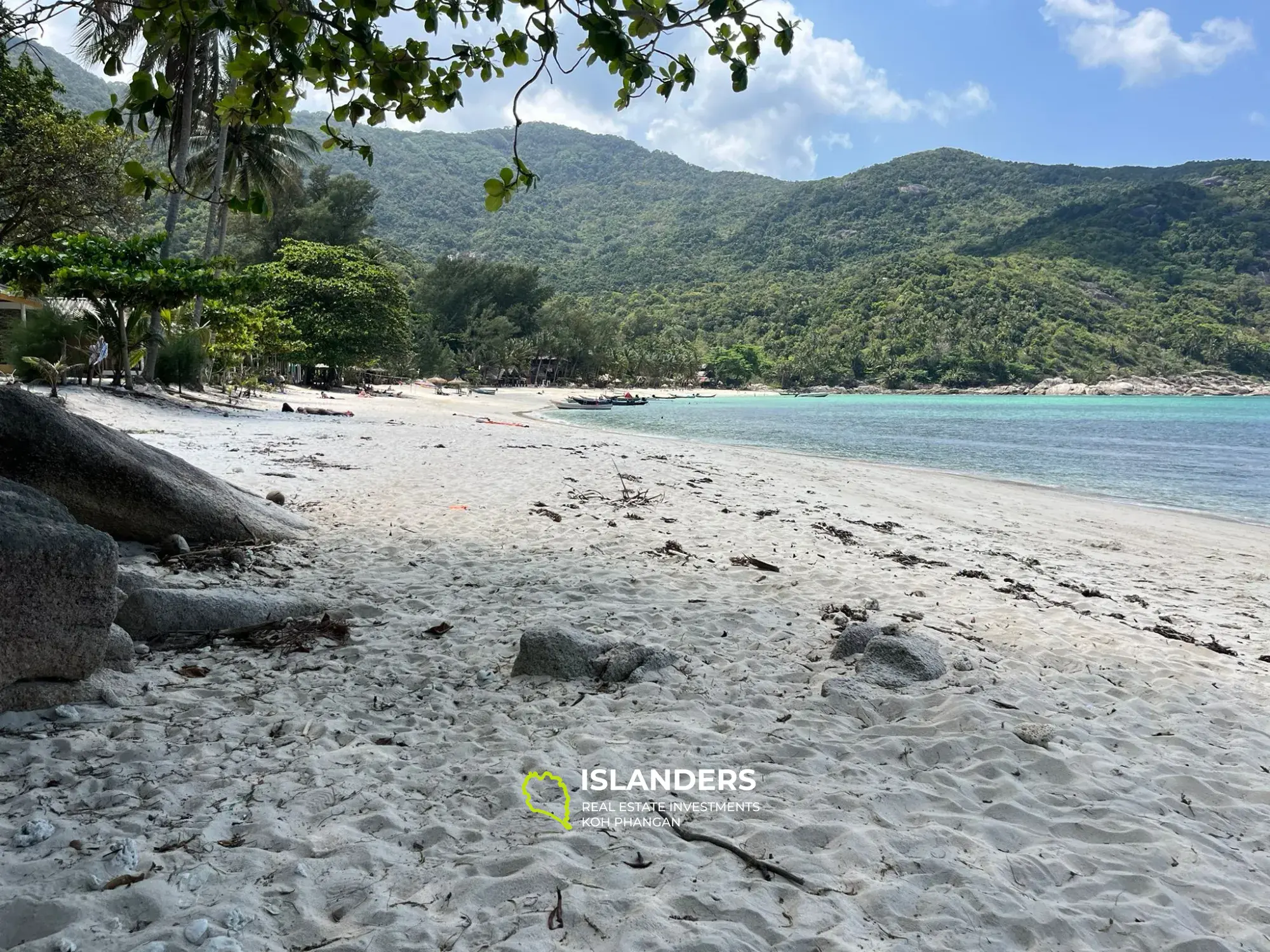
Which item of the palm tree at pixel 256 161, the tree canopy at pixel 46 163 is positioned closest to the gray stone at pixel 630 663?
the tree canopy at pixel 46 163

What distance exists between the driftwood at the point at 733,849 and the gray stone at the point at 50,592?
2655 mm

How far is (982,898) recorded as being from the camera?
2.46 m

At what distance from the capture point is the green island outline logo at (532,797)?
281 centimetres

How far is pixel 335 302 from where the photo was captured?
133 feet

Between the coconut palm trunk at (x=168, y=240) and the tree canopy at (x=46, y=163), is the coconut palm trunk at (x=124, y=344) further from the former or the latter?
the tree canopy at (x=46, y=163)

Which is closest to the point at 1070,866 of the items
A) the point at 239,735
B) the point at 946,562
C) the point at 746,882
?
the point at 746,882

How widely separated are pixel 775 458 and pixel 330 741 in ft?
57.9

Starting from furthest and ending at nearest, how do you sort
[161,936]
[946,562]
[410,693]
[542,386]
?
[542,386] < [946,562] < [410,693] < [161,936]

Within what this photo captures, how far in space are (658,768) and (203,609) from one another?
299cm

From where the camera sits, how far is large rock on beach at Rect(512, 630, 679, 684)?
13.5 ft

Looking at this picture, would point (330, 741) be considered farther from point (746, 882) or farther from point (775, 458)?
point (775, 458)

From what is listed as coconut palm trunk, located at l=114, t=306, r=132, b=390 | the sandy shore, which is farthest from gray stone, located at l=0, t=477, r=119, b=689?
→ coconut palm trunk, located at l=114, t=306, r=132, b=390

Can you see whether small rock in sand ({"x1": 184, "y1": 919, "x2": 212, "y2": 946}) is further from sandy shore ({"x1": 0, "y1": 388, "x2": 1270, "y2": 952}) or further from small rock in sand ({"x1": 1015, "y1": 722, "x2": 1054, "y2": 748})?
small rock in sand ({"x1": 1015, "y1": 722, "x2": 1054, "y2": 748})

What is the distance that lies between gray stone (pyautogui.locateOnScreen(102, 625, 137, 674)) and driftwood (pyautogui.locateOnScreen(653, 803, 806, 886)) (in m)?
2.83
